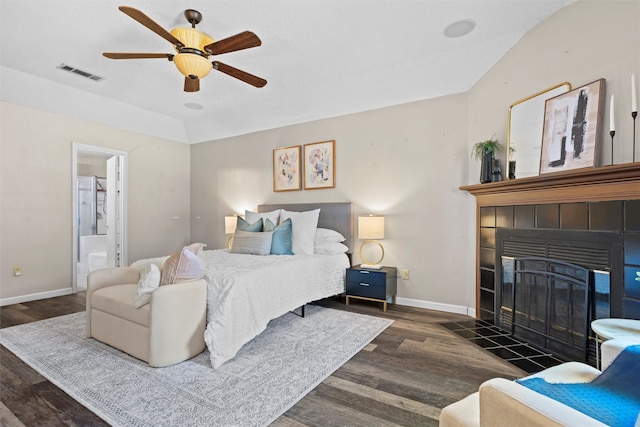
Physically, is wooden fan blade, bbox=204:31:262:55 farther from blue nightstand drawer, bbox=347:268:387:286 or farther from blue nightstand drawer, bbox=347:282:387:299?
blue nightstand drawer, bbox=347:282:387:299

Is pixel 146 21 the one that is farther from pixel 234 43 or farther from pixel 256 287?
pixel 256 287

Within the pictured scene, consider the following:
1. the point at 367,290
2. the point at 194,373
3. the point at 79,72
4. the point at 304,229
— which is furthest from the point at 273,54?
the point at 194,373

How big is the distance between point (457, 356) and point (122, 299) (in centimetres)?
275

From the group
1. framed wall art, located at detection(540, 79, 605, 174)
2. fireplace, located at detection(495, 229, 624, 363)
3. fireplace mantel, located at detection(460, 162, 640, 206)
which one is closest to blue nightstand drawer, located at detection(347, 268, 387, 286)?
fireplace, located at detection(495, 229, 624, 363)

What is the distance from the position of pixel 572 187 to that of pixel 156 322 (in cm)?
323

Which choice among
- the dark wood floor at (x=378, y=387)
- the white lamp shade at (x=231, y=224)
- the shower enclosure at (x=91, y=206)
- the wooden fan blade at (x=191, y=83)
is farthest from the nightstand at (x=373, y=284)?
the shower enclosure at (x=91, y=206)

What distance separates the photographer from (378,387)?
6.62 feet

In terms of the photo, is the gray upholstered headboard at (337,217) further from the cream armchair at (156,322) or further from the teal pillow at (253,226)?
the cream armchair at (156,322)

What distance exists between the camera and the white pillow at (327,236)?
162 inches

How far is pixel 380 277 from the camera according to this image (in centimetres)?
364

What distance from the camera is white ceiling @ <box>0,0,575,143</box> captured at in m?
2.55

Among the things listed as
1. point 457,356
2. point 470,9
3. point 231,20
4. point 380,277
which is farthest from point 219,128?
point 457,356

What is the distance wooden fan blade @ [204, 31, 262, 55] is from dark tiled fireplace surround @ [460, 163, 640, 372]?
247 centimetres

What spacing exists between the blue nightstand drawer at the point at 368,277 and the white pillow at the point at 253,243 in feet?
3.52
